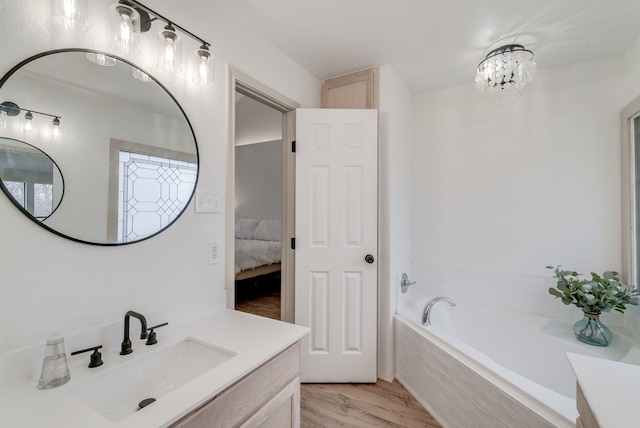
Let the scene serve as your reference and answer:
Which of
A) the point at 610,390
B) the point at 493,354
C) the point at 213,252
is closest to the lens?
the point at 610,390

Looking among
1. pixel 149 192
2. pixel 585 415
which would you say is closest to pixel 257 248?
pixel 149 192

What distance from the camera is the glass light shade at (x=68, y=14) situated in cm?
90

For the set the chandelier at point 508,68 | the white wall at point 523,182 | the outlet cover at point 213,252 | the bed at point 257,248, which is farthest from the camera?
the bed at point 257,248

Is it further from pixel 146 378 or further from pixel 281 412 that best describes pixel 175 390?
pixel 281 412

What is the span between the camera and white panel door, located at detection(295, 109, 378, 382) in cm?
205

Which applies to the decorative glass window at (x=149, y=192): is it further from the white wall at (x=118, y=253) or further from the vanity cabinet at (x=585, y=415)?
the vanity cabinet at (x=585, y=415)

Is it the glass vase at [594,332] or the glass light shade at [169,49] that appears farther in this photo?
the glass vase at [594,332]

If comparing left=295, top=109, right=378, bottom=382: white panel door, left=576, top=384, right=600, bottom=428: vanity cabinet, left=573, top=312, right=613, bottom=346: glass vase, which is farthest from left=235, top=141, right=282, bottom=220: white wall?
left=576, top=384, right=600, bottom=428: vanity cabinet

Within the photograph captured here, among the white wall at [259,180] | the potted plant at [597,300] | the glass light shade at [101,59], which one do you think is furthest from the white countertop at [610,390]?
the white wall at [259,180]

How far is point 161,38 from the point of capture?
1.21 metres

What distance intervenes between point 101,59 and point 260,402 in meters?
1.43

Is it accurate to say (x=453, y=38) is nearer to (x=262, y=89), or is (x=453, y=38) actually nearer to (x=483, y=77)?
(x=483, y=77)

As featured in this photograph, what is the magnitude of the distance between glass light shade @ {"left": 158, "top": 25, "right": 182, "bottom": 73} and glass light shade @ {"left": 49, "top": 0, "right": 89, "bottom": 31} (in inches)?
11.2

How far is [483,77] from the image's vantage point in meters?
1.92
